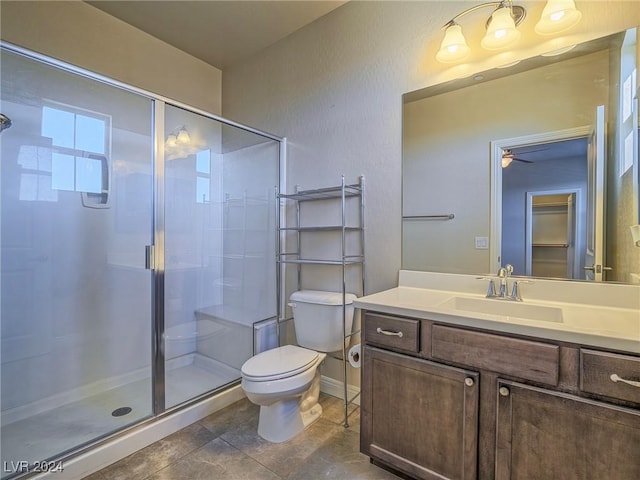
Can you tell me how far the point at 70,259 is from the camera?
6.75 feet

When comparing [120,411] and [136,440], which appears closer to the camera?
[136,440]

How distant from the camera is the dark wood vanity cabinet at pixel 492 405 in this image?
0.97 m

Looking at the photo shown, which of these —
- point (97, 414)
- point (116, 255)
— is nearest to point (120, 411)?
point (97, 414)

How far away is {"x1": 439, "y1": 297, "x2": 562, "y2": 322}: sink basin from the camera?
53.0 inches

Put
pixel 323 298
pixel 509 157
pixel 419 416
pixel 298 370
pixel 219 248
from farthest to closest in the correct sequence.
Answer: pixel 219 248
pixel 323 298
pixel 298 370
pixel 509 157
pixel 419 416

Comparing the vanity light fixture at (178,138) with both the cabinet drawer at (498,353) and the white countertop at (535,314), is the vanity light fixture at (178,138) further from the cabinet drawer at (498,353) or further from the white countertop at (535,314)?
the cabinet drawer at (498,353)

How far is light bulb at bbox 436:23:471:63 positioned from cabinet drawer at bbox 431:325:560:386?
1.40 metres

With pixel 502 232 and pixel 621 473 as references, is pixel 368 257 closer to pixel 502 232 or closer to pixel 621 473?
pixel 502 232

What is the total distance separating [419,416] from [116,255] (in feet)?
7.12

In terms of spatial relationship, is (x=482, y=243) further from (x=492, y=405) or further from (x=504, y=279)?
(x=492, y=405)

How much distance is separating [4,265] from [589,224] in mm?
3054

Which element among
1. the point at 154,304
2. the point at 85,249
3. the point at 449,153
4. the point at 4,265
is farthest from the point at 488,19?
the point at 4,265

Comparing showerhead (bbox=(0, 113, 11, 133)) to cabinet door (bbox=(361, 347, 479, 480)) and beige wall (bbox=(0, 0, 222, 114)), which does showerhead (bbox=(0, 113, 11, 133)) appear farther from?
cabinet door (bbox=(361, 347, 479, 480))

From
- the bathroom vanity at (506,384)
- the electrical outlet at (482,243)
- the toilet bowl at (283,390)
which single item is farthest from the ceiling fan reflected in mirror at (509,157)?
the toilet bowl at (283,390)
